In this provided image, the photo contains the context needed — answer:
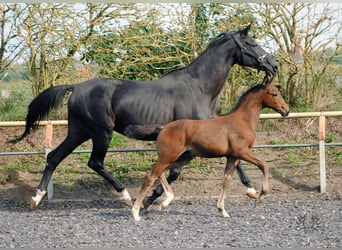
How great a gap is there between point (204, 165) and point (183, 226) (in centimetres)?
367

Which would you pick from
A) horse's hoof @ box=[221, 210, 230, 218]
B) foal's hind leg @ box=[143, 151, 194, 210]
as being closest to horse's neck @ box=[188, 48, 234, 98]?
foal's hind leg @ box=[143, 151, 194, 210]

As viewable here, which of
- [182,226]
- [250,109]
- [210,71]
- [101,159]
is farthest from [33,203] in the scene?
[250,109]

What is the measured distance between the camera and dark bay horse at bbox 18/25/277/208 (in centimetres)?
778

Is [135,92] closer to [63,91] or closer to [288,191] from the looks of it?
[63,91]

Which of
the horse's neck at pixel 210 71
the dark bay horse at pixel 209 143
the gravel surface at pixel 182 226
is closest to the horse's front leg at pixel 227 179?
the dark bay horse at pixel 209 143

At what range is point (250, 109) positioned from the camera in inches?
284

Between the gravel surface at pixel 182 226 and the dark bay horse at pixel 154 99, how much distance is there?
1.66 ft

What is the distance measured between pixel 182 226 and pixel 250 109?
5.74 feet

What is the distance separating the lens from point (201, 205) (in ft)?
26.8

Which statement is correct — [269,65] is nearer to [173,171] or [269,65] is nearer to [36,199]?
[173,171]

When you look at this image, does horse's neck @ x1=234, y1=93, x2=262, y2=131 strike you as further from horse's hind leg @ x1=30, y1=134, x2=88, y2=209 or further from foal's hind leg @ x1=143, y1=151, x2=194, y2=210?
horse's hind leg @ x1=30, y1=134, x2=88, y2=209

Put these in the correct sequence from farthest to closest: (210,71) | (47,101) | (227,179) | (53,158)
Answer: (47,101)
(53,158)
(210,71)
(227,179)

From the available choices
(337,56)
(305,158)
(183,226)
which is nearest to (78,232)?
(183,226)

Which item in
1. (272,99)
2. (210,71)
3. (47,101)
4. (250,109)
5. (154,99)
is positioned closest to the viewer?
(250,109)
